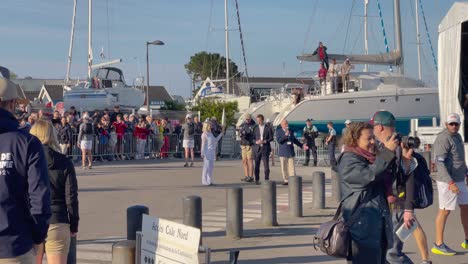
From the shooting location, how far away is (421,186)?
335 inches

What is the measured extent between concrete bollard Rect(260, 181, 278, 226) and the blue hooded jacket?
778cm

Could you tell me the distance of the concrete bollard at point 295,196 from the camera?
1380 centimetres

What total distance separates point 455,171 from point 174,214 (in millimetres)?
6057

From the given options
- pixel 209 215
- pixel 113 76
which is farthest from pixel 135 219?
pixel 113 76

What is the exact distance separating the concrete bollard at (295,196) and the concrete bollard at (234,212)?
7.27 feet

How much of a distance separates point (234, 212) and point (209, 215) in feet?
9.89

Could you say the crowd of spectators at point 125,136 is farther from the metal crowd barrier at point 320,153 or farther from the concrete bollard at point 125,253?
the concrete bollard at point 125,253

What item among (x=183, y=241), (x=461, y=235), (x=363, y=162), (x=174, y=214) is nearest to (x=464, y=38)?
(x=461, y=235)

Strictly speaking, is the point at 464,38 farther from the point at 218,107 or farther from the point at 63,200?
the point at 218,107

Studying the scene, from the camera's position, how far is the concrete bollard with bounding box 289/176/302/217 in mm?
13805

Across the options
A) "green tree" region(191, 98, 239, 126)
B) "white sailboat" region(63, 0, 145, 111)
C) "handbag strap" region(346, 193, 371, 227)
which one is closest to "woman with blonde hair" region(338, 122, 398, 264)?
"handbag strap" region(346, 193, 371, 227)

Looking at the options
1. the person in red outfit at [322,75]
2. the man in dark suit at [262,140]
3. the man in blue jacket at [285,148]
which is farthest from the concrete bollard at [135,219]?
the person in red outfit at [322,75]

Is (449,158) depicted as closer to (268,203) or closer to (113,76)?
(268,203)

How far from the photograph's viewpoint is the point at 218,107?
54.7 m
